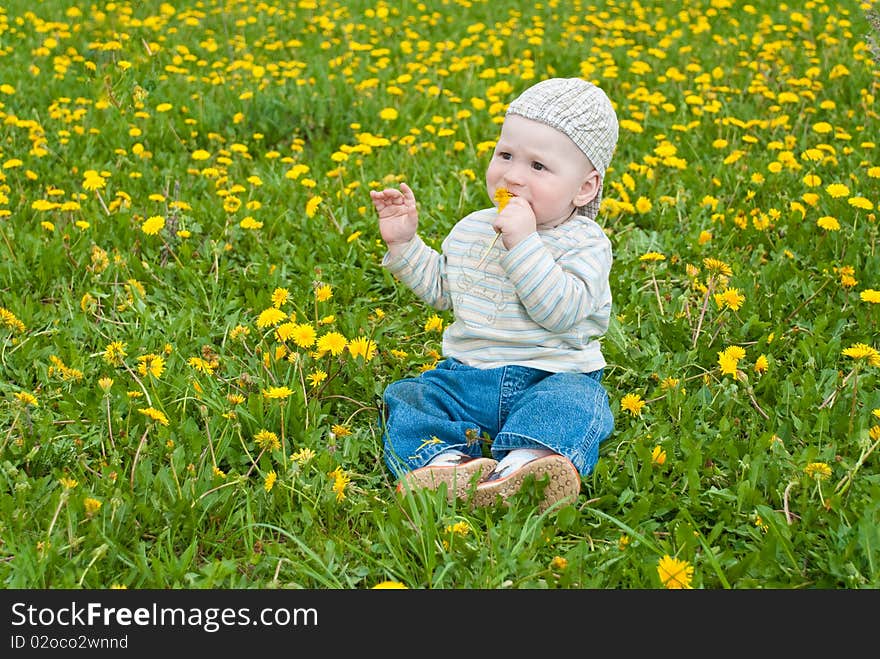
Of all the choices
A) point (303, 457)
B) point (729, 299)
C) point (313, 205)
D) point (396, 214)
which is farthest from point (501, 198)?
point (313, 205)

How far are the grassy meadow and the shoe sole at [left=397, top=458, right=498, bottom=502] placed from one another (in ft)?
0.23

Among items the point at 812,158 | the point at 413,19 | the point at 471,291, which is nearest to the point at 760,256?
the point at 812,158

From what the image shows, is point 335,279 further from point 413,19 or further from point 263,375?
point 413,19

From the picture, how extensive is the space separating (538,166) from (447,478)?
31.3 inches

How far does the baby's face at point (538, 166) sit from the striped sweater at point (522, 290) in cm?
12

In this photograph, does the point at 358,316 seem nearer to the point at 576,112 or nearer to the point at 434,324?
the point at 434,324

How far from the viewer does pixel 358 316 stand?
3.32 m

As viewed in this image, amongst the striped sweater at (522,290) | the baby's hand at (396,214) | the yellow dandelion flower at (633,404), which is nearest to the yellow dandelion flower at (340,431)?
the striped sweater at (522,290)

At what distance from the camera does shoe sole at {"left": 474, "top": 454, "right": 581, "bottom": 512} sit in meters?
2.31

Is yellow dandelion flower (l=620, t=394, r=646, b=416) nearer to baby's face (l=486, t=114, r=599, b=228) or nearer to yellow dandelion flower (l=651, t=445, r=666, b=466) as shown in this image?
yellow dandelion flower (l=651, t=445, r=666, b=466)

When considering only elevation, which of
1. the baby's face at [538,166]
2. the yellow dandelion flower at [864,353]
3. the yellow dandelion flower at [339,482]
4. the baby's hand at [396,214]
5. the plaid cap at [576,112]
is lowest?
the yellow dandelion flower at [339,482]

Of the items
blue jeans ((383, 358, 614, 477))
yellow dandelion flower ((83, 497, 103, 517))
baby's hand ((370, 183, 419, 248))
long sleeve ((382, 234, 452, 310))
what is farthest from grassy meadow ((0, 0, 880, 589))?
baby's hand ((370, 183, 419, 248))

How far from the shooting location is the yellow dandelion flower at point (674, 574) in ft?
6.55

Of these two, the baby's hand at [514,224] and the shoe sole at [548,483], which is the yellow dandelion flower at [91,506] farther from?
the baby's hand at [514,224]
